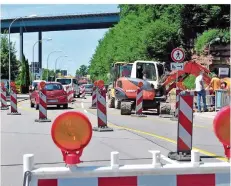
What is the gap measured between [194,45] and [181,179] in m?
40.3

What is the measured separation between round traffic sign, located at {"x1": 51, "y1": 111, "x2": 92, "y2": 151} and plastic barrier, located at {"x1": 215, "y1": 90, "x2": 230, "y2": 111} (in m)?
18.8

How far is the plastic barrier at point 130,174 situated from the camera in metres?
3.20

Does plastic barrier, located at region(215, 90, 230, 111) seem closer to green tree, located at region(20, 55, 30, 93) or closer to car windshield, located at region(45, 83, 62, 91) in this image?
car windshield, located at region(45, 83, 62, 91)

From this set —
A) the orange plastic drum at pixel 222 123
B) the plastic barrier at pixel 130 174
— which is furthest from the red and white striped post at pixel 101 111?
the orange plastic drum at pixel 222 123

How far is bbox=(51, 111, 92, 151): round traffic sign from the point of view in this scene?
320cm

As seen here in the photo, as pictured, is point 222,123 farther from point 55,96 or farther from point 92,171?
point 55,96

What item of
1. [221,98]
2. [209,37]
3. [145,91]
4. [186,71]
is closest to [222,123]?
[145,91]

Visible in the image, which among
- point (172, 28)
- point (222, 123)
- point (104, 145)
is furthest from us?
point (172, 28)

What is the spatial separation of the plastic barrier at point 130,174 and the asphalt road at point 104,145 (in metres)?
3.51

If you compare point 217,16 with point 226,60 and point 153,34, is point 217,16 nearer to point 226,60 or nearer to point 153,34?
point 226,60

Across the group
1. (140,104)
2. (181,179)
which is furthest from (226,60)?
(181,179)

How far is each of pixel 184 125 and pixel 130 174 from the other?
4994 millimetres

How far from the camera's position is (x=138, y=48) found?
47625 millimetres

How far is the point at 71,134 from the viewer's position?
3.20 meters
